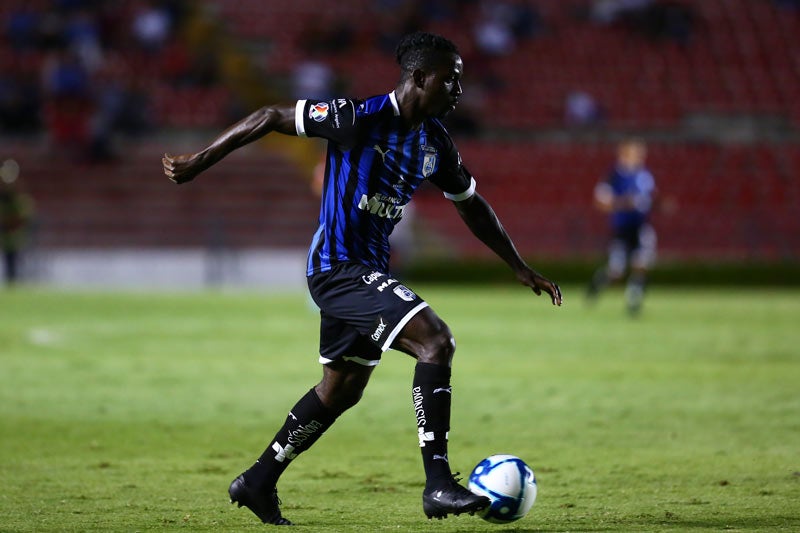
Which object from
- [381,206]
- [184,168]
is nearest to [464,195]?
[381,206]

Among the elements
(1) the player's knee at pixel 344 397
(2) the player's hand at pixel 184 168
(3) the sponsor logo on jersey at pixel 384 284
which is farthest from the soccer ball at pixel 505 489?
(2) the player's hand at pixel 184 168

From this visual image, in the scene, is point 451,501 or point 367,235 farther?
point 367,235

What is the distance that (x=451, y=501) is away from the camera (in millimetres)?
5129

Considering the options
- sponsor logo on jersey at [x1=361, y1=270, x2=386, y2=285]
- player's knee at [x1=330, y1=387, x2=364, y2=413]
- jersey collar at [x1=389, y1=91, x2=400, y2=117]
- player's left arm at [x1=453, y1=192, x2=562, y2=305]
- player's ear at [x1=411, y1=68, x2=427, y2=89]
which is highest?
player's ear at [x1=411, y1=68, x2=427, y2=89]

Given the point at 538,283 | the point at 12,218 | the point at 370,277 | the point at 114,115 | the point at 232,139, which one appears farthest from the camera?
the point at 114,115

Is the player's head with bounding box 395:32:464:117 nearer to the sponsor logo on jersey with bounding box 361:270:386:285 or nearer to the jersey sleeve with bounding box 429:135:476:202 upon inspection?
the jersey sleeve with bounding box 429:135:476:202

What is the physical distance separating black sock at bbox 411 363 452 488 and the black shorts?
9.0 inches

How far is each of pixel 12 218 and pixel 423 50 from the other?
23477 millimetres

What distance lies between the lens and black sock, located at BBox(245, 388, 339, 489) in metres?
5.83

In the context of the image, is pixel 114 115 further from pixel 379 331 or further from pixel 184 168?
pixel 379 331

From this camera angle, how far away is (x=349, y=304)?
5.54 metres

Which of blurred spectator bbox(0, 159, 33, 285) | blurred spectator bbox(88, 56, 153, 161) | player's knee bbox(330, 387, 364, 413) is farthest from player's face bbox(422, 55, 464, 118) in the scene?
blurred spectator bbox(88, 56, 153, 161)

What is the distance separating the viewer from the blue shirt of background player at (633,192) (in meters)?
19.7

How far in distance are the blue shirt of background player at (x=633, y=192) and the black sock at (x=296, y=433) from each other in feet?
47.6
